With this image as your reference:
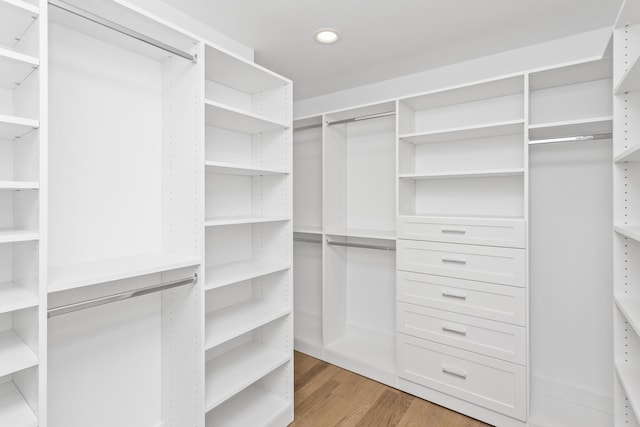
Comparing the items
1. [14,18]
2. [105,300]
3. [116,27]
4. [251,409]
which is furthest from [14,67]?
[251,409]

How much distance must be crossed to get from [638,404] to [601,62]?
1.71m

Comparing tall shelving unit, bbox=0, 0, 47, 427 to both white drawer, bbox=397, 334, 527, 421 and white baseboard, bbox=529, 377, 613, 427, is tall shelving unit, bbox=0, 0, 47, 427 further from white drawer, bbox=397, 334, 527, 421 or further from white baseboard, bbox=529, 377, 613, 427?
white baseboard, bbox=529, 377, 613, 427

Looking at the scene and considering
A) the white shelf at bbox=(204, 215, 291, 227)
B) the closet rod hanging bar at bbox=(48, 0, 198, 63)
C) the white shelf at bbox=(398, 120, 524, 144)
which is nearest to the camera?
the closet rod hanging bar at bbox=(48, 0, 198, 63)

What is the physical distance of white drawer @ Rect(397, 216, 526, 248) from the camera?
6.77 ft

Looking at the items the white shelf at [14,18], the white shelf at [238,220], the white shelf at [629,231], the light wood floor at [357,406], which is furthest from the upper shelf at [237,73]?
the light wood floor at [357,406]

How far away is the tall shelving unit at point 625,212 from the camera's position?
1521 millimetres

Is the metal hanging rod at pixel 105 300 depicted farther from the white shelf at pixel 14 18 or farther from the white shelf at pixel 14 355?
the white shelf at pixel 14 18

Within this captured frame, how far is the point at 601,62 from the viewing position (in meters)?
1.89

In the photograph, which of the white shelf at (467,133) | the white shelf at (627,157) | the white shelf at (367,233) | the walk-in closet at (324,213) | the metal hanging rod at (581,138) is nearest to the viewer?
the white shelf at (627,157)

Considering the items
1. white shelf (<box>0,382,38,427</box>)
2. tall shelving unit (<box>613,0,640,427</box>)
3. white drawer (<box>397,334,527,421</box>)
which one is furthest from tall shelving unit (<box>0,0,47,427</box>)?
tall shelving unit (<box>613,0,640,427</box>)

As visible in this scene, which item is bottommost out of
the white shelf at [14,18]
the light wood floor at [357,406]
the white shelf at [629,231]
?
the light wood floor at [357,406]

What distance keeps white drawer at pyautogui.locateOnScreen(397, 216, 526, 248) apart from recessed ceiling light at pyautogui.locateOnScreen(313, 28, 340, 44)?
1.32m

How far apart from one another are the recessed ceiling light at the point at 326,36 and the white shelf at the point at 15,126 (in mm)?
1669

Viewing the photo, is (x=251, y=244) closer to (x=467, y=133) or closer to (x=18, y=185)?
(x=18, y=185)
